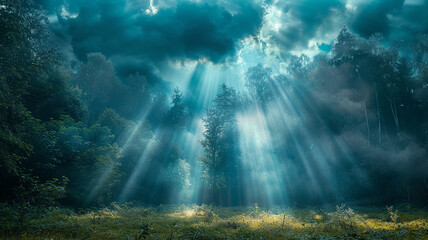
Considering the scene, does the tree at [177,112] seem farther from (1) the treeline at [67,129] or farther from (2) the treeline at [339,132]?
(2) the treeline at [339,132]

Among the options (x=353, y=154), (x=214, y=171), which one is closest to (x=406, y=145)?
(x=353, y=154)

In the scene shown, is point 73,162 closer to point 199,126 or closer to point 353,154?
point 353,154

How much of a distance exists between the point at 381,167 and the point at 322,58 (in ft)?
63.7

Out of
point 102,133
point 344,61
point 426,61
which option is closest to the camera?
point 102,133

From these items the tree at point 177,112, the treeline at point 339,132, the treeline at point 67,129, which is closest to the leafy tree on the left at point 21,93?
the treeline at point 67,129

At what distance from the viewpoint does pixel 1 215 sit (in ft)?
33.7

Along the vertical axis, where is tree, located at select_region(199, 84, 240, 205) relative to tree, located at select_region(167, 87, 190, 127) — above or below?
below

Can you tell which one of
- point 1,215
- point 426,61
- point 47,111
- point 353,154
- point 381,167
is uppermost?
point 426,61

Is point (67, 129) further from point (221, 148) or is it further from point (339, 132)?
point (339, 132)

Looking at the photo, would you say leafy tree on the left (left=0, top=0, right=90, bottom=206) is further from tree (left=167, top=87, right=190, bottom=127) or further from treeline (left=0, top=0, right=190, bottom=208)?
tree (left=167, top=87, right=190, bottom=127)

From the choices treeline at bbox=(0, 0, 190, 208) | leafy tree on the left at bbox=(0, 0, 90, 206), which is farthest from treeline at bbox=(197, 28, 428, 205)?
leafy tree on the left at bbox=(0, 0, 90, 206)

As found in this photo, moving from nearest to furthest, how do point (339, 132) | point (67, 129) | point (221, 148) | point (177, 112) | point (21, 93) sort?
point (21, 93) < point (67, 129) < point (339, 132) < point (221, 148) < point (177, 112)

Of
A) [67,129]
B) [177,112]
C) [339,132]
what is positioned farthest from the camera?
[177,112]

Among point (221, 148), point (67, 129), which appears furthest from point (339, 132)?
point (67, 129)
